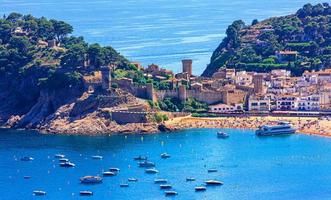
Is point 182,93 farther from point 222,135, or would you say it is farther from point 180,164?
point 180,164

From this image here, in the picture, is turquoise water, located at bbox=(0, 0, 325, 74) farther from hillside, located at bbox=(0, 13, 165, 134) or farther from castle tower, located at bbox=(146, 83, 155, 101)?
castle tower, located at bbox=(146, 83, 155, 101)

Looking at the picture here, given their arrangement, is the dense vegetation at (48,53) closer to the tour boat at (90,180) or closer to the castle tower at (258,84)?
the castle tower at (258,84)

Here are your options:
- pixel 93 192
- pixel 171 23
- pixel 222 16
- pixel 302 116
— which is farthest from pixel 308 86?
pixel 222 16

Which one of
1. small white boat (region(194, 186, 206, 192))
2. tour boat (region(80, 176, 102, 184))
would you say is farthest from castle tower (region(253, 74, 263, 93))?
small white boat (region(194, 186, 206, 192))

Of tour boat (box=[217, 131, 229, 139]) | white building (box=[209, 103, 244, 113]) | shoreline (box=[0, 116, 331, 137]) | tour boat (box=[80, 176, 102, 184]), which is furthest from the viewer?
white building (box=[209, 103, 244, 113])

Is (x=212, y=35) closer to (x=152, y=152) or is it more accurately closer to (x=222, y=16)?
(x=222, y=16)

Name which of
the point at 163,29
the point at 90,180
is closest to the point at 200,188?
the point at 90,180

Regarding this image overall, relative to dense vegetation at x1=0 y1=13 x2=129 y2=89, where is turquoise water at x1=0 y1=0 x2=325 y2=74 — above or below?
above
